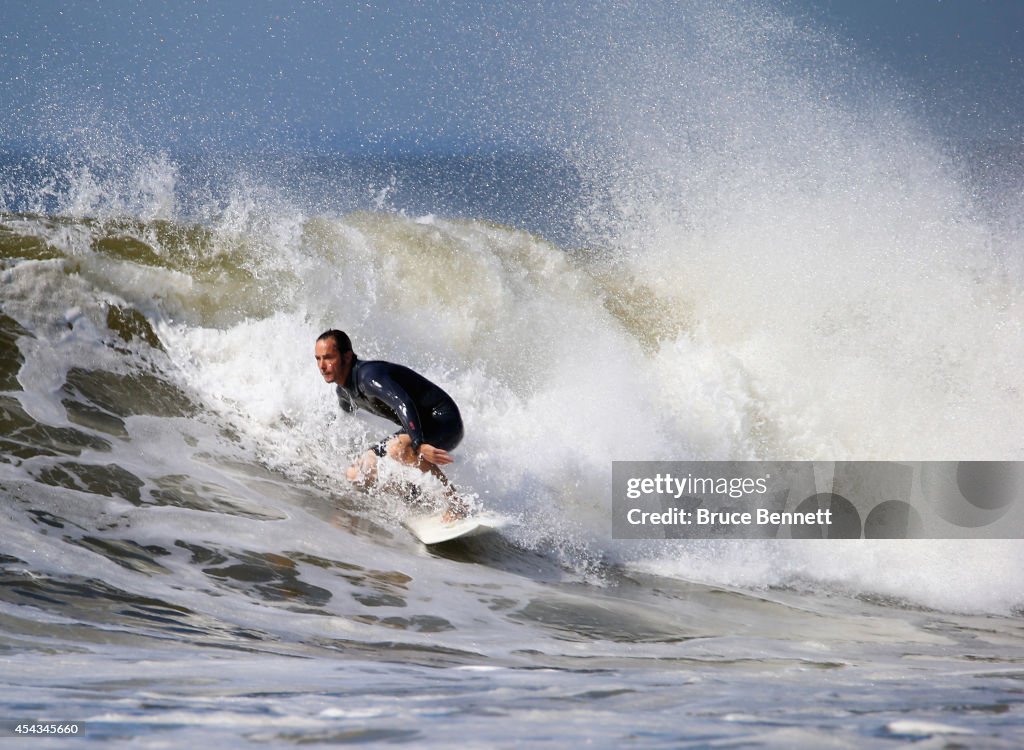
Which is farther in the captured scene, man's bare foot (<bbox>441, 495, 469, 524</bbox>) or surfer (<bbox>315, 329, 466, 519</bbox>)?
man's bare foot (<bbox>441, 495, 469, 524</bbox>)

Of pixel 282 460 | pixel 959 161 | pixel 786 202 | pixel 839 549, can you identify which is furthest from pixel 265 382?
pixel 959 161

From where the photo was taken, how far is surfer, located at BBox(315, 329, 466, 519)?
5.65 meters

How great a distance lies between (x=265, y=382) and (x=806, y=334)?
5.09 metres

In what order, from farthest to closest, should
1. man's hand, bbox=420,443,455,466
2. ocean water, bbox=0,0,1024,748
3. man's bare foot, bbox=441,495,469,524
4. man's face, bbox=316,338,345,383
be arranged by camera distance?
1. man's bare foot, bbox=441,495,469,524
2. man's face, bbox=316,338,345,383
3. man's hand, bbox=420,443,455,466
4. ocean water, bbox=0,0,1024,748

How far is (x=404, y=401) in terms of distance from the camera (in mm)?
5660

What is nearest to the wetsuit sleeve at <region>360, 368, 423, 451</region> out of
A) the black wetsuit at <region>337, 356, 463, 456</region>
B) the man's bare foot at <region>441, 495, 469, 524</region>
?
the black wetsuit at <region>337, 356, 463, 456</region>

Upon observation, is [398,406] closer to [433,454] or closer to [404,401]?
[404,401]

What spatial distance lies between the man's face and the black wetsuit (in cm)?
9

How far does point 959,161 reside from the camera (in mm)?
11898

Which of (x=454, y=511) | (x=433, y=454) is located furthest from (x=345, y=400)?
(x=454, y=511)

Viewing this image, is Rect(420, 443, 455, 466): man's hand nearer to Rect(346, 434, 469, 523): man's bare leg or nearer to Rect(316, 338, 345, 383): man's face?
Rect(346, 434, 469, 523): man's bare leg

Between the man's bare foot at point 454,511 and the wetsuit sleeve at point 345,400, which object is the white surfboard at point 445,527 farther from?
the wetsuit sleeve at point 345,400

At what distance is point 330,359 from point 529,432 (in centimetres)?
223

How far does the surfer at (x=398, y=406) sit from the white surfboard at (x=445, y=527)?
89 millimetres
